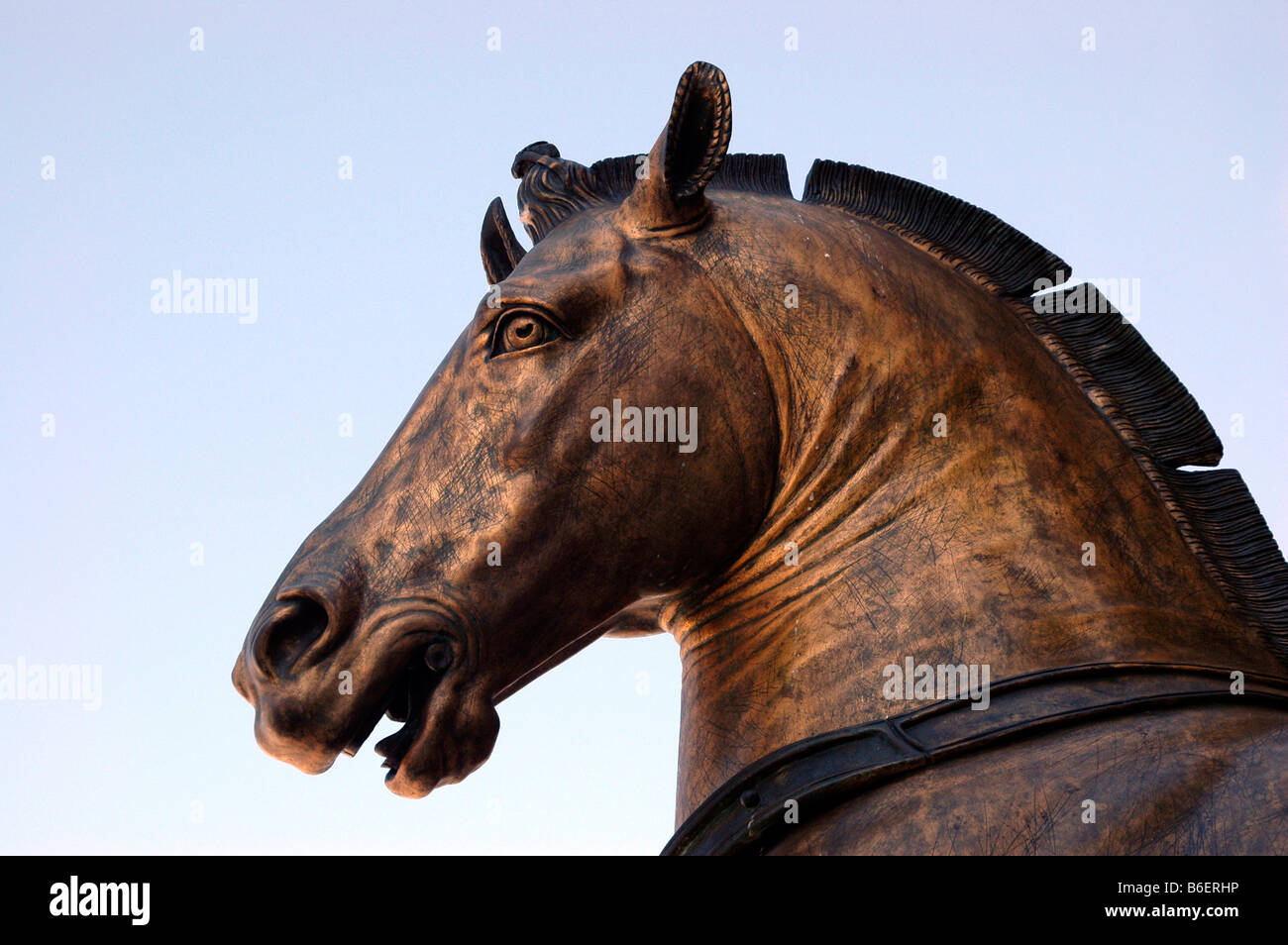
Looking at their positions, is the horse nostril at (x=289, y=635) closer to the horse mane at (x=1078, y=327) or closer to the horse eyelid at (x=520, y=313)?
the horse eyelid at (x=520, y=313)

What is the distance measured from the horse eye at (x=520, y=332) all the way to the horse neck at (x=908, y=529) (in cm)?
32

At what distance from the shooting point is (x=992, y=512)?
2398 millimetres

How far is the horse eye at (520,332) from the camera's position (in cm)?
256

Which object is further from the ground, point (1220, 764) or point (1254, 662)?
point (1254, 662)

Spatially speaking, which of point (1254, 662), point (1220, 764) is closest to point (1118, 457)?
point (1254, 662)

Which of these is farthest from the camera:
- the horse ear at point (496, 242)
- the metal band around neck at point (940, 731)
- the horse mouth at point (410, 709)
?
the horse ear at point (496, 242)

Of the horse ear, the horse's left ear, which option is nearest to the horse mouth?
the horse's left ear

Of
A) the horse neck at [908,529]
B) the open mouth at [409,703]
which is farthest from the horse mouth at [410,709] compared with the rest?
the horse neck at [908,529]

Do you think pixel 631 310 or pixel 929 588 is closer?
pixel 929 588

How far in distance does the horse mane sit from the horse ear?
161 millimetres

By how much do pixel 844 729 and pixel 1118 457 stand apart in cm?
71

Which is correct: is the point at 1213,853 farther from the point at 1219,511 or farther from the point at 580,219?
the point at 580,219

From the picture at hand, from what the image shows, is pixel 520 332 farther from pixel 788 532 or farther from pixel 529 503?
pixel 788 532

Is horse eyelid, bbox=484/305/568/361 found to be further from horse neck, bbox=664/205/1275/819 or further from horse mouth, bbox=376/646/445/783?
horse mouth, bbox=376/646/445/783
